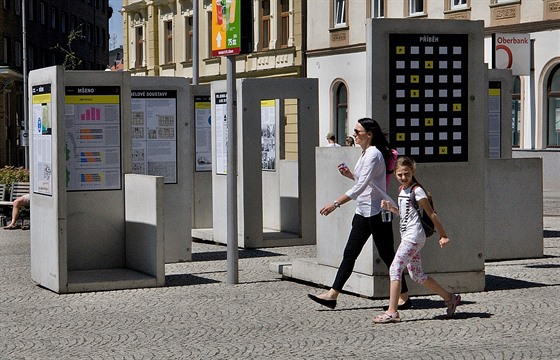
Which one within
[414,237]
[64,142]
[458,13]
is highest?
[458,13]

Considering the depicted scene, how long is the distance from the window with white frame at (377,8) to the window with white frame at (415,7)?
1.51m

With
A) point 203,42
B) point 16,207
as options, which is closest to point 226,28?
point 16,207

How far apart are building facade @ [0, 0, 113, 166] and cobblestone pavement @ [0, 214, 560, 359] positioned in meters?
41.8

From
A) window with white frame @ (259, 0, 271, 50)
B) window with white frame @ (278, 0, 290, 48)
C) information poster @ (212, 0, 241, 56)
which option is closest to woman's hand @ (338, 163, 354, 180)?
information poster @ (212, 0, 241, 56)

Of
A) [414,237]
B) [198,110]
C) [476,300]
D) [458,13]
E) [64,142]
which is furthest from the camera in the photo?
[458,13]

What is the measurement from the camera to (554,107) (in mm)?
34938

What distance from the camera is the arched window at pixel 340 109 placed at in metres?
43.7

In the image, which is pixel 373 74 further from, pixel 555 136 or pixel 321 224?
pixel 555 136

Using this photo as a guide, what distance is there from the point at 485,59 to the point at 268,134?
18.1m

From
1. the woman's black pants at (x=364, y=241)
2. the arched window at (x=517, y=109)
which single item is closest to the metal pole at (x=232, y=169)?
the woman's black pants at (x=364, y=241)

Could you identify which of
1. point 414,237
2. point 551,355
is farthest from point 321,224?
point 551,355

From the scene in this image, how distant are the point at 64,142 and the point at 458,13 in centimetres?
2694

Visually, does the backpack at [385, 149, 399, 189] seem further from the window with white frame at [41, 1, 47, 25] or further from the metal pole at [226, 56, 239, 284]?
the window with white frame at [41, 1, 47, 25]

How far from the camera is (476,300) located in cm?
1153
